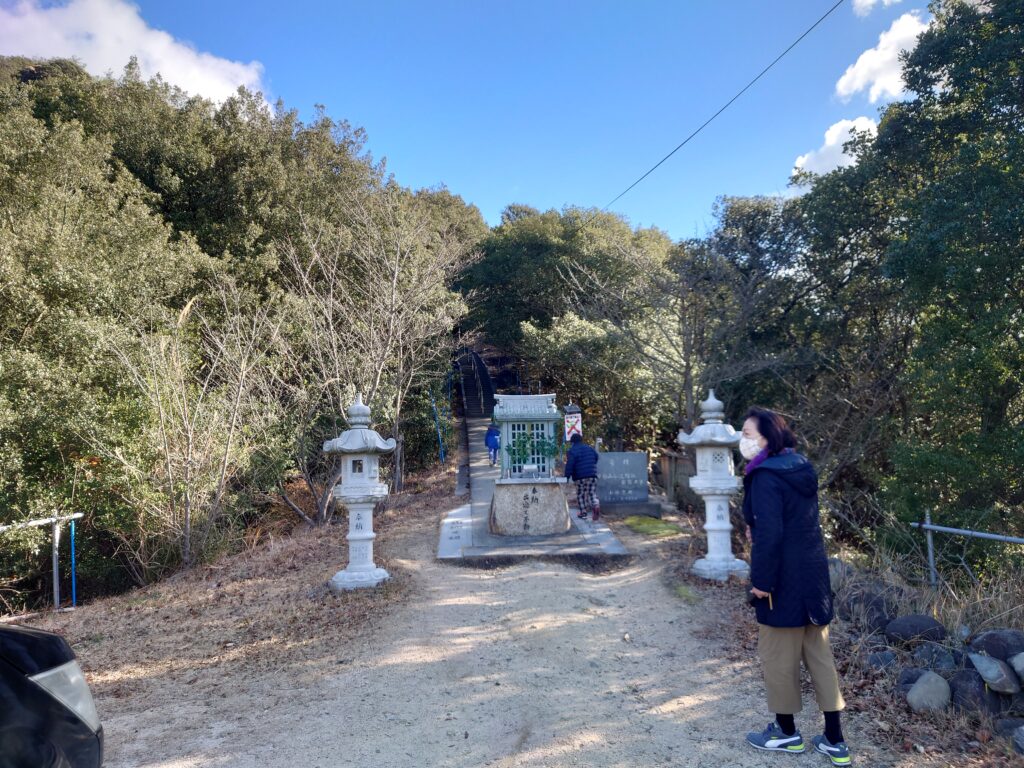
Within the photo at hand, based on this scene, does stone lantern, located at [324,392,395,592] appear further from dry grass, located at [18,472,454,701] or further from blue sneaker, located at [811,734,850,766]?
blue sneaker, located at [811,734,850,766]

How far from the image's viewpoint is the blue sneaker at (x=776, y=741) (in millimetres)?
3318

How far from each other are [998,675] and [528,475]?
20.2 feet

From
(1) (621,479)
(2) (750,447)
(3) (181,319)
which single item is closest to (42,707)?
(2) (750,447)

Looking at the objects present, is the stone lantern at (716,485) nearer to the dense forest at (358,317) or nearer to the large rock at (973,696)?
the dense forest at (358,317)

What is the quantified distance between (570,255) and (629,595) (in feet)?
57.1

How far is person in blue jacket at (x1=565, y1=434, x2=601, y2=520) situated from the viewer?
378 inches

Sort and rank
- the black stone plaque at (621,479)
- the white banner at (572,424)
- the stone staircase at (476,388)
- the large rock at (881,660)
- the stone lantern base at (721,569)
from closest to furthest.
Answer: the large rock at (881,660), the stone lantern base at (721,569), the white banner at (572,424), the black stone plaque at (621,479), the stone staircase at (476,388)

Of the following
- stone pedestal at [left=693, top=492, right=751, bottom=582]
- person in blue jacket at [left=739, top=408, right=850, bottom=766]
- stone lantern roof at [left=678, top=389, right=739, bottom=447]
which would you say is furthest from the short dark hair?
stone pedestal at [left=693, top=492, right=751, bottom=582]

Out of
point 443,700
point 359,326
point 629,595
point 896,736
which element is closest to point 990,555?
point 629,595

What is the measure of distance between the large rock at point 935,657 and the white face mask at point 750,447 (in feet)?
6.57

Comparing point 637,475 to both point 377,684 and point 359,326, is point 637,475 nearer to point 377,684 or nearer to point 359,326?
point 359,326

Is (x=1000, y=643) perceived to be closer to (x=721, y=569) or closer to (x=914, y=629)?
(x=914, y=629)

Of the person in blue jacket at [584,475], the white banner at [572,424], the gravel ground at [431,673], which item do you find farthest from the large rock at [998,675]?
the white banner at [572,424]

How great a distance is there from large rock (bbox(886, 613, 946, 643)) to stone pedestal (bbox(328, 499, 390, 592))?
184 inches
